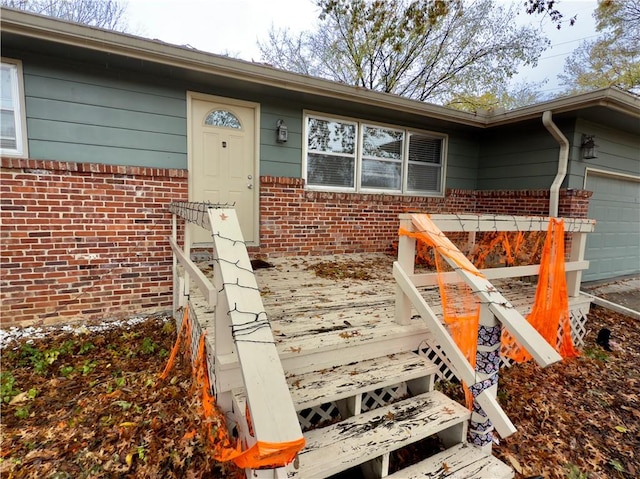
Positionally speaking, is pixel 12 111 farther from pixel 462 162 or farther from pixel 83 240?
pixel 462 162

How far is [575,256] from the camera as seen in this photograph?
353 cm

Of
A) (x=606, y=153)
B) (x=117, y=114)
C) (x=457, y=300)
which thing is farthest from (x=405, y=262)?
(x=606, y=153)

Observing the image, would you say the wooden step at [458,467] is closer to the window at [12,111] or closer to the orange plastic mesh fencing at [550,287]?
the orange plastic mesh fencing at [550,287]

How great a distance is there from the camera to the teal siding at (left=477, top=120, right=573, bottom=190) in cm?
524

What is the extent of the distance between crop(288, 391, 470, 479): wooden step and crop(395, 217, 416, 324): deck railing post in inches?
22.3

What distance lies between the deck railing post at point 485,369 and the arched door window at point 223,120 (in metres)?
3.80

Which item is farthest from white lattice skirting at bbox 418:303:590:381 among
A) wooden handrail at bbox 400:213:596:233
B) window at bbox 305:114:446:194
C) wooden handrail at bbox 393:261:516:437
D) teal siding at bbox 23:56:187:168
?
teal siding at bbox 23:56:187:168

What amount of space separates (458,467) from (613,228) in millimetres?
6511

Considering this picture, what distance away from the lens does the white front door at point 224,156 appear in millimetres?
4156

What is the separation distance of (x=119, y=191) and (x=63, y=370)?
1.91 m

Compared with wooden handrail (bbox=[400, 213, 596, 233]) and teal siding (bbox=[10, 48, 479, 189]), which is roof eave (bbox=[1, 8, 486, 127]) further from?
wooden handrail (bbox=[400, 213, 596, 233])

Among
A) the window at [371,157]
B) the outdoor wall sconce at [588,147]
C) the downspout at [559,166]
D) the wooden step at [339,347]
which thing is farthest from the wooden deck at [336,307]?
the outdoor wall sconce at [588,147]

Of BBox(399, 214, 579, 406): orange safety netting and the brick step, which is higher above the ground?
BBox(399, 214, 579, 406): orange safety netting

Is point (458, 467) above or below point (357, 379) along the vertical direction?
below
